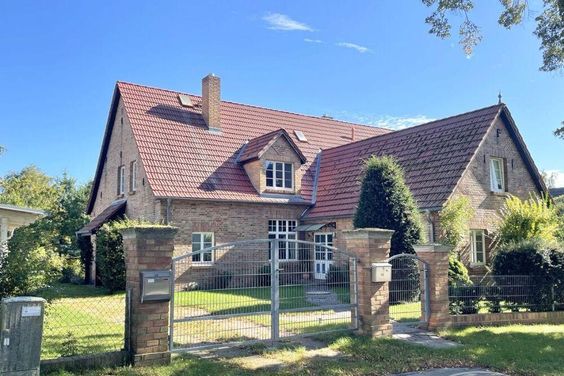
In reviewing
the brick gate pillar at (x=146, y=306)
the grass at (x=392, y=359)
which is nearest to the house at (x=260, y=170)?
the grass at (x=392, y=359)

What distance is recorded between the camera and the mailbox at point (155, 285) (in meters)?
7.57

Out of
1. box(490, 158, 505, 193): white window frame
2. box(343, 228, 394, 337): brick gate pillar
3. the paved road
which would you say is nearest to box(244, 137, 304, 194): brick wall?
box(490, 158, 505, 193): white window frame

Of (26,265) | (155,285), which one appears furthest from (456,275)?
(26,265)

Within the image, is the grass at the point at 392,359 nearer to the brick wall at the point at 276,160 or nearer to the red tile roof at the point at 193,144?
the red tile roof at the point at 193,144

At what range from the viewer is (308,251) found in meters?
12.9

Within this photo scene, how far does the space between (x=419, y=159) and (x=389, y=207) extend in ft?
20.5

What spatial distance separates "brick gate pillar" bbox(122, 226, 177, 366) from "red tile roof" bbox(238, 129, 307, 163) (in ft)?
49.5

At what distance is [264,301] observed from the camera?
368 inches

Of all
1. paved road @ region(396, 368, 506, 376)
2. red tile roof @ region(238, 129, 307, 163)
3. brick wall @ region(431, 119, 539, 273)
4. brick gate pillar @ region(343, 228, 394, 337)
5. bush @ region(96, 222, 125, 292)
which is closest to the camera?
paved road @ region(396, 368, 506, 376)

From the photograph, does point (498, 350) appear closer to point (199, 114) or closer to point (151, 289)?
point (151, 289)

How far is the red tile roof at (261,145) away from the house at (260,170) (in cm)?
7

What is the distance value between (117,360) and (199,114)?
62.9 ft

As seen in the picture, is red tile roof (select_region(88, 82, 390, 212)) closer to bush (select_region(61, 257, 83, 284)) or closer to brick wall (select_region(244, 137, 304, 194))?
brick wall (select_region(244, 137, 304, 194))

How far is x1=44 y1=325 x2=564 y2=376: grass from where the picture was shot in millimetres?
7613
